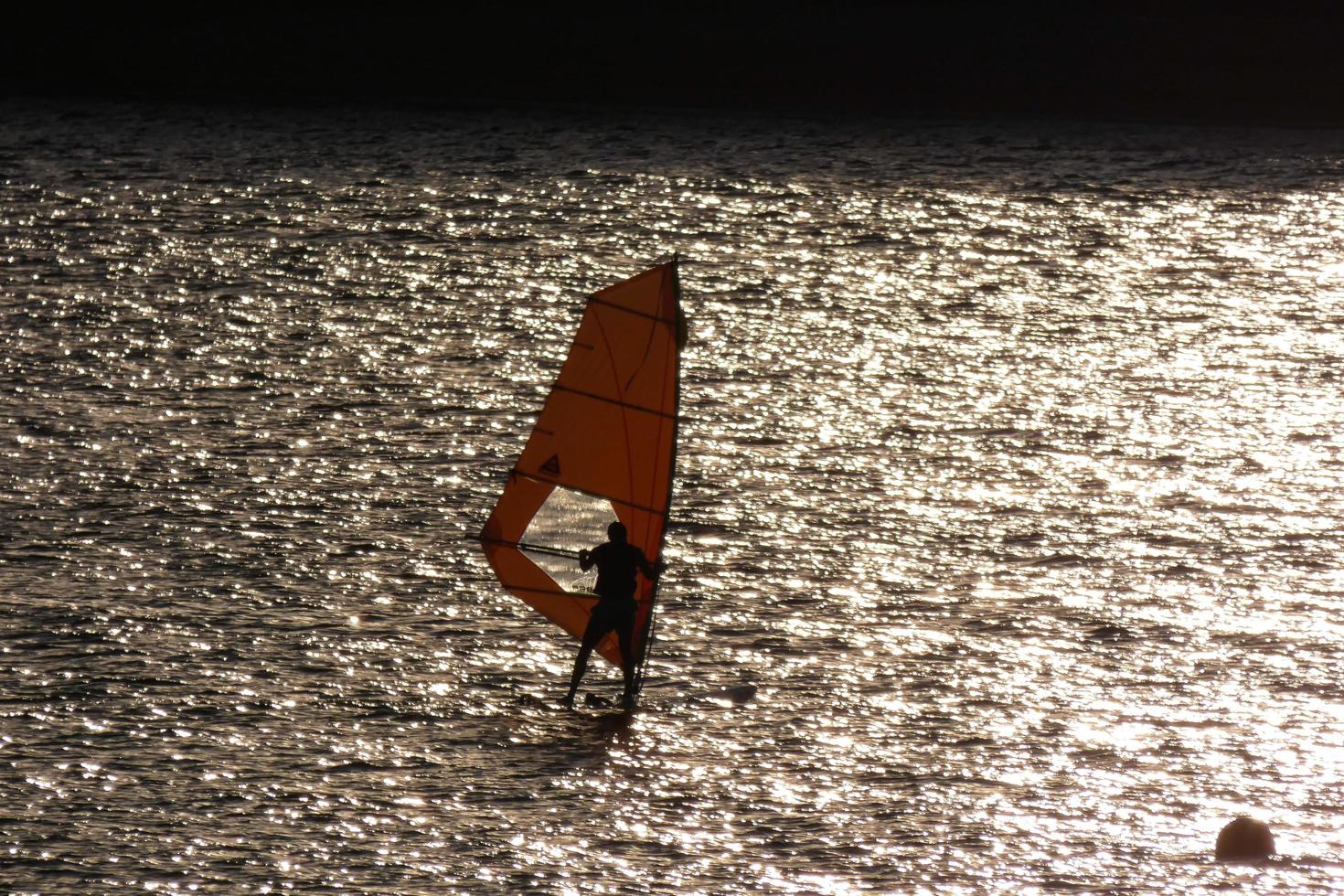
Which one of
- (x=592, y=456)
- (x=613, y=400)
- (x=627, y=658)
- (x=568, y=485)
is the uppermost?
(x=613, y=400)

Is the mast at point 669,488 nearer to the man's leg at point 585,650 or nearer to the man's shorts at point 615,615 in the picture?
the man's shorts at point 615,615

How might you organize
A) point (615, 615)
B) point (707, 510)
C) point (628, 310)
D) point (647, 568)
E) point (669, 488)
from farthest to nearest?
point (707, 510) → point (628, 310) → point (669, 488) → point (647, 568) → point (615, 615)

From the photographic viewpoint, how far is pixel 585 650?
18281 mm

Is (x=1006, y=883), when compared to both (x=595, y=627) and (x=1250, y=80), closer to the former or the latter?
(x=595, y=627)

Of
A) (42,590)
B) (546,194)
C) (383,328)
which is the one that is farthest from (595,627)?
(546,194)

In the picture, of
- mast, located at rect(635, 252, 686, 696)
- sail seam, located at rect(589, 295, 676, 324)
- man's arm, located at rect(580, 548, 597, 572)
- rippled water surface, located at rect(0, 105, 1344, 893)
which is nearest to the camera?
rippled water surface, located at rect(0, 105, 1344, 893)

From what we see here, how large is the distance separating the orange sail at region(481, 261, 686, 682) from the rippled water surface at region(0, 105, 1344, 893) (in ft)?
3.68

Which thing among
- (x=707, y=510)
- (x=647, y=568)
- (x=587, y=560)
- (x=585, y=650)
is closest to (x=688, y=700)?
(x=585, y=650)

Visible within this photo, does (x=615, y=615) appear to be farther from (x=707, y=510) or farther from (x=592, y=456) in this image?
(x=707, y=510)

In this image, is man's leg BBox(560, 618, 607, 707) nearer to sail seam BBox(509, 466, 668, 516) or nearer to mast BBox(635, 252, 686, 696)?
mast BBox(635, 252, 686, 696)

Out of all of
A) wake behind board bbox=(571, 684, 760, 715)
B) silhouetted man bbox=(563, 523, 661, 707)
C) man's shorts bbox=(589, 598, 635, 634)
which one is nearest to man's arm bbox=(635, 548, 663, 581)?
silhouetted man bbox=(563, 523, 661, 707)

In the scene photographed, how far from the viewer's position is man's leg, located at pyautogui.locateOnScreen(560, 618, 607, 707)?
18.0m

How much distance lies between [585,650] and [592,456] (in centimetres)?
208

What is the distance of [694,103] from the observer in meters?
47.0
